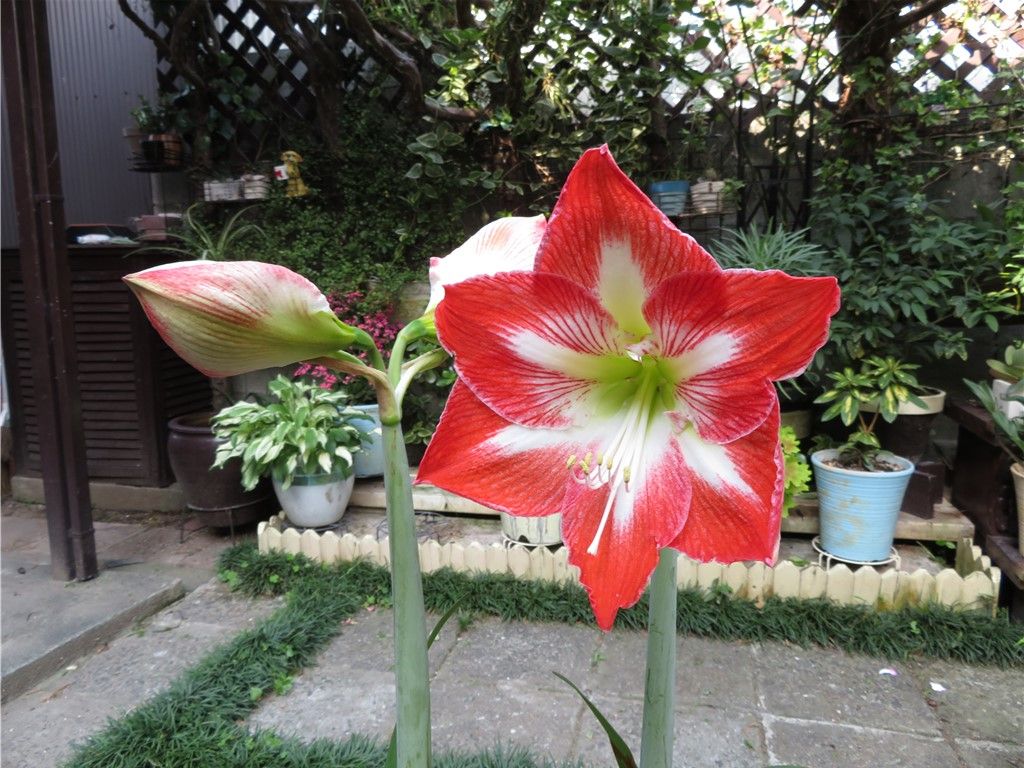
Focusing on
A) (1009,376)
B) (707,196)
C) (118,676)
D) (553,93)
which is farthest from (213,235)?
(1009,376)

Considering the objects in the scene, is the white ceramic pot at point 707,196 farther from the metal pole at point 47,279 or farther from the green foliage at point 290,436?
the metal pole at point 47,279

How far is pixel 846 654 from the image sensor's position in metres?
2.46

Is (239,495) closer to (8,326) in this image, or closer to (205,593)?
(205,593)

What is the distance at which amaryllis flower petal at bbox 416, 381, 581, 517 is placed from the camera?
1.40 feet

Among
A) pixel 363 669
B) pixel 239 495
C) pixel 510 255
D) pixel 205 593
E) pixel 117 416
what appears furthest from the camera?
pixel 117 416

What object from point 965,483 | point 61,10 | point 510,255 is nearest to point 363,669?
point 510,255

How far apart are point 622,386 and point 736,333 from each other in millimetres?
112

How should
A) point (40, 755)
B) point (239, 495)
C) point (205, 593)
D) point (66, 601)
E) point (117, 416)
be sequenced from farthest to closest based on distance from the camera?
point (117, 416) → point (239, 495) → point (205, 593) → point (66, 601) → point (40, 755)

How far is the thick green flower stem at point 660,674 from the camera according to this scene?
44 centimetres

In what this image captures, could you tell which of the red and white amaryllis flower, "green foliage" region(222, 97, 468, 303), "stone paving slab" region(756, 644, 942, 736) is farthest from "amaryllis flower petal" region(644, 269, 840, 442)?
"green foliage" region(222, 97, 468, 303)

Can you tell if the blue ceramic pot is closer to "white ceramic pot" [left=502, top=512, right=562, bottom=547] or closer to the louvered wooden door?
"white ceramic pot" [left=502, top=512, right=562, bottom=547]

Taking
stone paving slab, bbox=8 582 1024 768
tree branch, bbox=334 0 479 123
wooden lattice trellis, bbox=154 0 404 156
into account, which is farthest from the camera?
wooden lattice trellis, bbox=154 0 404 156

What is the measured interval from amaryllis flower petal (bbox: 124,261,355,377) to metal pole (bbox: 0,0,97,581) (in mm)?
3019

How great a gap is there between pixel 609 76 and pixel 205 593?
10.2 ft
